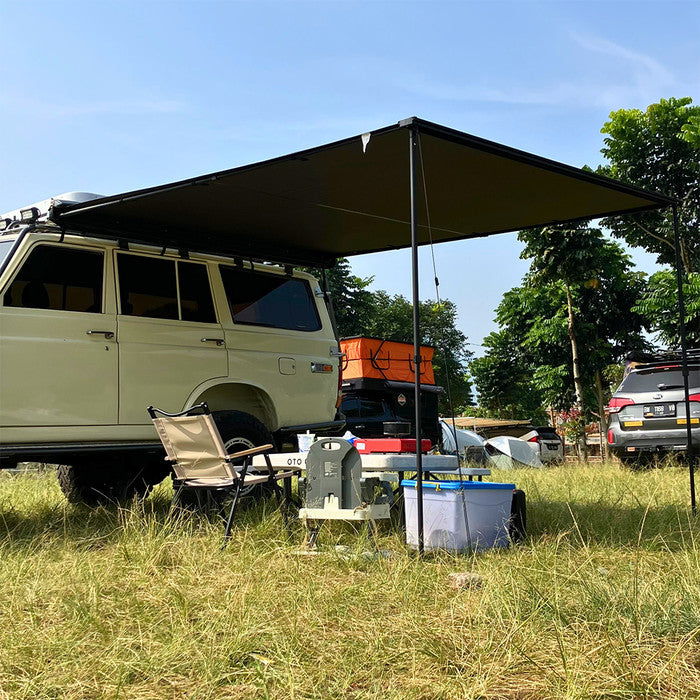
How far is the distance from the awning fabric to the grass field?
2283mm

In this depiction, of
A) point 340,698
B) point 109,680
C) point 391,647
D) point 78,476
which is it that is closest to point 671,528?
point 391,647

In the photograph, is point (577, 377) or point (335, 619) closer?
point (335, 619)

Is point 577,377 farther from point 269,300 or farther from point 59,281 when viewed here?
point 59,281

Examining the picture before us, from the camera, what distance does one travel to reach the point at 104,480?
7207 millimetres

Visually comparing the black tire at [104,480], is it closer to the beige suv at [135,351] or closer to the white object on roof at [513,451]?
the beige suv at [135,351]

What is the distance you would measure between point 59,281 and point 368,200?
92.8 inches

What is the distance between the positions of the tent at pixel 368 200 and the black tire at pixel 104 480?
1954 millimetres

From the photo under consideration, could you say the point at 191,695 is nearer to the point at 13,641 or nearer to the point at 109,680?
the point at 109,680

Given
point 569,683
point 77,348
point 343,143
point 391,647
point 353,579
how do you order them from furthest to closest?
point 77,348, point 343,143, point 353,579, point 391,647, point 569,683

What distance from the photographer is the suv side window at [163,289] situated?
6172mm

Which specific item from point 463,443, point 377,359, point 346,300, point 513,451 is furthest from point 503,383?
point 377,359

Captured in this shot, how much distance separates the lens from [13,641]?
3.36 metres

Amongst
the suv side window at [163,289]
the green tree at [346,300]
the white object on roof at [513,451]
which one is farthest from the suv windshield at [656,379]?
the green tree at [346,300]

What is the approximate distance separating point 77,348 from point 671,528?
4.29 meters
